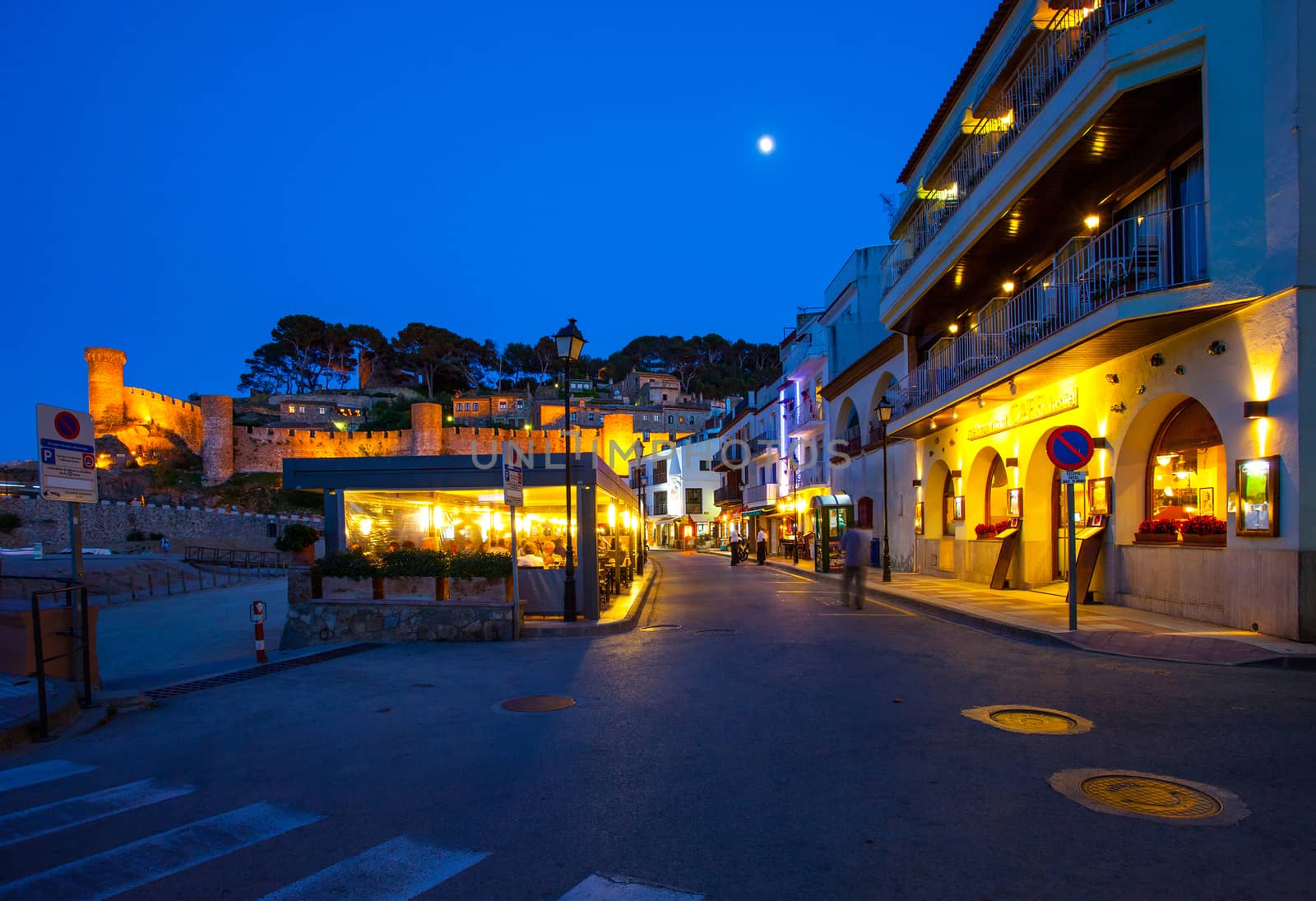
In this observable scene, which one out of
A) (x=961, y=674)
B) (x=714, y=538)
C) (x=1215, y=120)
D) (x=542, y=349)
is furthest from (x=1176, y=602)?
(x=542, y=349)

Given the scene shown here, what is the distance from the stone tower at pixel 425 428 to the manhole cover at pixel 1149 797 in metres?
86.3

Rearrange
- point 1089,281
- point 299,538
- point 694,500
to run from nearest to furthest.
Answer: point 1089,281, point 299,538, point 694,500

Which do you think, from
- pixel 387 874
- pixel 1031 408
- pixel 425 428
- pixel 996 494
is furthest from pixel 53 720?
pixel 425 428

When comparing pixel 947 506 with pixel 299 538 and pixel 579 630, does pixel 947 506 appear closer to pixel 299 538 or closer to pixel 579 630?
pixel 579 630

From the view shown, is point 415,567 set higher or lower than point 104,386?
lower

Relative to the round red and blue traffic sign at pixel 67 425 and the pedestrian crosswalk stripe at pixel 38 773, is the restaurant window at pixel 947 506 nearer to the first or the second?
the round red and blue traffic sign at pixel 67 425

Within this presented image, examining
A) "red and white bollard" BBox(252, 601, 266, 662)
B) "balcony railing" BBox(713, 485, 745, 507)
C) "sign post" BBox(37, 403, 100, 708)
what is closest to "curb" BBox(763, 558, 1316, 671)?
"red and white bollard" BBox(252, 601, 266, 662)

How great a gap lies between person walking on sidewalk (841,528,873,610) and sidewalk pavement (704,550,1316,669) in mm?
1273

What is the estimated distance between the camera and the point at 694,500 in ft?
233

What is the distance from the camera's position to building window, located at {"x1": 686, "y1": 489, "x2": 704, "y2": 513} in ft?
232

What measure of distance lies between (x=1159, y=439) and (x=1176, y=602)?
9.33 ft

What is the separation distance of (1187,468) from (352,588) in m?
13.7

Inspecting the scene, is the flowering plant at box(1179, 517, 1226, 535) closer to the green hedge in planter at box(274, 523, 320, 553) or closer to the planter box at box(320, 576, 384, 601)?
the planter box at box(320, 576, 384, 601)

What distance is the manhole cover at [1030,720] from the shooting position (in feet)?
19.6
